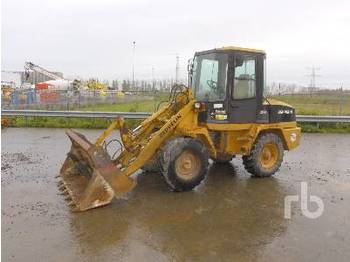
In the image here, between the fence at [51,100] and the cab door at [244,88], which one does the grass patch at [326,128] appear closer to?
the cab door at [244,88]

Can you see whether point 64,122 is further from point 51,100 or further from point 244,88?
point 244,88

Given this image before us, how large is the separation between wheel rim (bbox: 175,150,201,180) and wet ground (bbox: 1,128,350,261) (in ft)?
1.13

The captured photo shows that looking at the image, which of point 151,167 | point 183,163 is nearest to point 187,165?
point 183,163

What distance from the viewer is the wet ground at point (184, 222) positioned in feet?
17.6

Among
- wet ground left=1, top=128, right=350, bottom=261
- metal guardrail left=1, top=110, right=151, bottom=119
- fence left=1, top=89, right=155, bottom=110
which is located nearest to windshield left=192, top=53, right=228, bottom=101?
wet ground left=1, top=128, right=350, bottom=261

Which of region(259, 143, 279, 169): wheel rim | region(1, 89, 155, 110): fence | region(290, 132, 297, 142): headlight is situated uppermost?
region(1, 89, 155, 110): fence

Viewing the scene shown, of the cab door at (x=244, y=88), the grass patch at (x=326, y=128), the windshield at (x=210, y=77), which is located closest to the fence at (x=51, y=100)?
the grass patch at (x=326, y=128)

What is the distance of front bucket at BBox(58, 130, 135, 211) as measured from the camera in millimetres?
6887

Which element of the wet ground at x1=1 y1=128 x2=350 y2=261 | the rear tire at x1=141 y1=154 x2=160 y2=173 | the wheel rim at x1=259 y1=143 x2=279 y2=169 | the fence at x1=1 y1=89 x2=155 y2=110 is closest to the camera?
the wet ground at x1=1 y1=128 x2=350 y2=261

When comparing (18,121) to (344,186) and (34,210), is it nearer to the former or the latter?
(34,210)

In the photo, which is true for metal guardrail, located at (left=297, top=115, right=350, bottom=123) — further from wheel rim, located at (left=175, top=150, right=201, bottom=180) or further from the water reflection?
wheel rim, located at (left=175, top=150, right=201, bottom=180)

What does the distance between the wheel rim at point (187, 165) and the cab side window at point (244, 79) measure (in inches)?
61.1

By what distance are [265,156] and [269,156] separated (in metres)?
0.12

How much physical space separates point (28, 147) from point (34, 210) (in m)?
6.35
